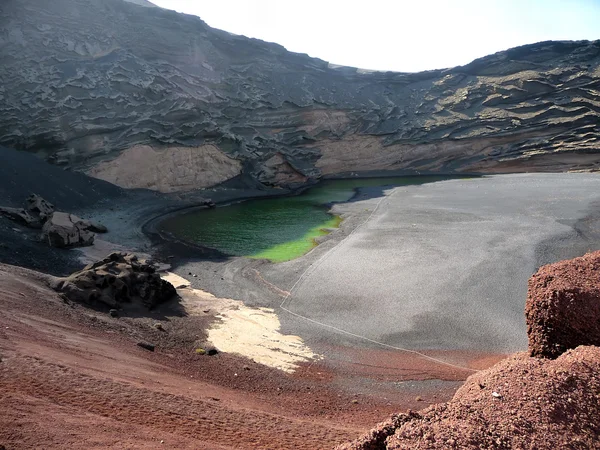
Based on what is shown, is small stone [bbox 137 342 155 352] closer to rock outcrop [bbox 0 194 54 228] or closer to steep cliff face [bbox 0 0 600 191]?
rock outcrop [bbox 0 194 54 228]

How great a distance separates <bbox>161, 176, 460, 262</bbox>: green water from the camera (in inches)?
1007

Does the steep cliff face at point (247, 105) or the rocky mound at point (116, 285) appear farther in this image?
the steep cliff face at point (247, 105)

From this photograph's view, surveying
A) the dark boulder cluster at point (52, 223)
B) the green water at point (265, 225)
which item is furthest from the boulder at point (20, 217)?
the green water at point (265, 225)

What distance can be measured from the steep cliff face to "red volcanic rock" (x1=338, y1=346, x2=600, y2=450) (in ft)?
116

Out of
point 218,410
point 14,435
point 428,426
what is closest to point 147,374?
point 218,410

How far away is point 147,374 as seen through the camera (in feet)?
28.3

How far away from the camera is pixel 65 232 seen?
21.6 metres

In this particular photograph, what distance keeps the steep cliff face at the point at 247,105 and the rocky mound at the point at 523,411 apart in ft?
115

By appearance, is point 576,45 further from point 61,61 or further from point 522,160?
point 61,61

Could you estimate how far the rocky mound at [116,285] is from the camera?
14195 mm

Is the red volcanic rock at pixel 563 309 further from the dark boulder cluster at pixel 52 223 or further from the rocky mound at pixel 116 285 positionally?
the dark boulder cluster at pixel 52 223

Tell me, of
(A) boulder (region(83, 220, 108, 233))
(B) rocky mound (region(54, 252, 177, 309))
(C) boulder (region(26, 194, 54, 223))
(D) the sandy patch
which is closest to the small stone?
(D) the sandy patch

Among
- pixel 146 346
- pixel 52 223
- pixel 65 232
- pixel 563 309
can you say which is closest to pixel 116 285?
pixel 146 346

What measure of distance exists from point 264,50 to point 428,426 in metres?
54.6
